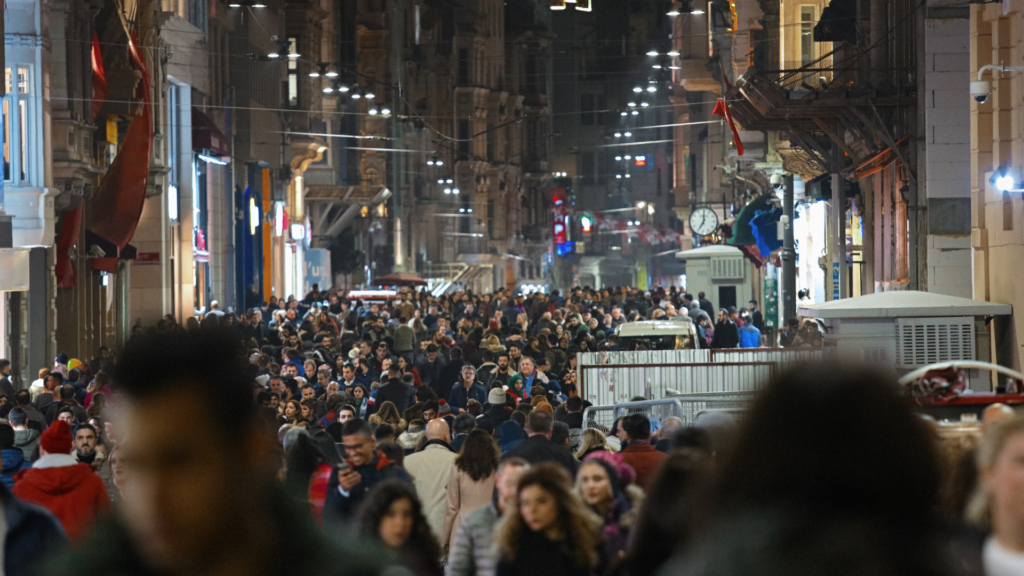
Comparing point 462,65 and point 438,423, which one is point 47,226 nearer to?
point 438,423

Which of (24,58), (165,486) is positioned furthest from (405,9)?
(165,486)

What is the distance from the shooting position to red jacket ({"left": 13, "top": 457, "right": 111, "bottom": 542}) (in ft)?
23.5

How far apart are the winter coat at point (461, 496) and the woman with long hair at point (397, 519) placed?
2.30 m

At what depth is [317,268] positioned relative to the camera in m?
53.3

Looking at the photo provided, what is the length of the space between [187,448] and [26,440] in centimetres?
1008

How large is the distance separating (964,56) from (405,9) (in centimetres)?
5274

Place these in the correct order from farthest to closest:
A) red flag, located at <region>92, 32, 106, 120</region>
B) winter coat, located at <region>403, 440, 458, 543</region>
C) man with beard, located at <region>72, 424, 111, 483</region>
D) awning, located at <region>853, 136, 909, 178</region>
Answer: red flag, located at <region>92, 32, 106, 120</region>
awning, located at <region>853, 136, 909, 178</region>
man with beard, located at <region>72, 424, 111, 483</region>
winter coat, located at <region>403, 440, 458, 543</region>

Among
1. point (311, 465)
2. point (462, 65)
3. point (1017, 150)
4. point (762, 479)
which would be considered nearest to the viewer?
point (762, 479)

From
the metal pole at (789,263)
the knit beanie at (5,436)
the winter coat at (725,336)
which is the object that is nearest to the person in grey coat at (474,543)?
the knit beanie at (5,436)

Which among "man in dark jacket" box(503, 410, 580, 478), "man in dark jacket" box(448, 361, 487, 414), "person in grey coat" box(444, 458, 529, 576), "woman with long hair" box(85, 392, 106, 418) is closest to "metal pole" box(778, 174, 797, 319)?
"man in dark jacket" box(448, 361, 487, 414)

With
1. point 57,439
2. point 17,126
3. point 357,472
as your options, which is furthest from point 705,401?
point 17,126

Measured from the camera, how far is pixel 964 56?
2131 centimetres

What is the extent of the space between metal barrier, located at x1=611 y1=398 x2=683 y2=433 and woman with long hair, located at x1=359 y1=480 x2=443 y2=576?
6.89m

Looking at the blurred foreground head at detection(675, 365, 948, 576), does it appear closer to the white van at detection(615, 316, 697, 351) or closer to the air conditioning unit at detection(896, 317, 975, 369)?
the air conditioning unit at detection(896, 317, 975, 369)
